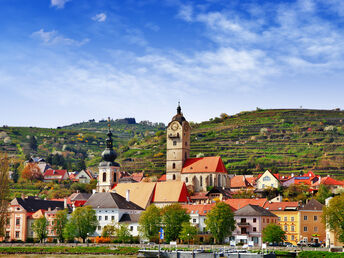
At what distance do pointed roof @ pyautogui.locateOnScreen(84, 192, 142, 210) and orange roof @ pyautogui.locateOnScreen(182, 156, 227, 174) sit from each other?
2021 cm

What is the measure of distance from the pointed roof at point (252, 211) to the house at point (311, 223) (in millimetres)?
4356

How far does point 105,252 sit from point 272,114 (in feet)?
416

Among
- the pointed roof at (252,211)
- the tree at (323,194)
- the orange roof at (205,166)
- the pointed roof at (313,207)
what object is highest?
the orange roof at (205,166)

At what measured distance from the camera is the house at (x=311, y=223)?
3258 inches

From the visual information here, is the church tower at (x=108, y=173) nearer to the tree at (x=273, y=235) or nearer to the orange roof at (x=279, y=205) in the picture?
the orange roof at (x=279, y=205)

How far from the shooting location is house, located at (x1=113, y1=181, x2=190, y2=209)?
326ft

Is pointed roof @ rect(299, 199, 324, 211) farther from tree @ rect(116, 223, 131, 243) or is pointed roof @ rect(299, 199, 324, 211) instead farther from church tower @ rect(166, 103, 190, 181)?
church tower @ rect(166, 103, 190, 181)

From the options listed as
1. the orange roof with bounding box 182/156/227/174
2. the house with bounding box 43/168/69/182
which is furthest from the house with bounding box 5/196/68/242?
the house with bounding box 43/168/69/182

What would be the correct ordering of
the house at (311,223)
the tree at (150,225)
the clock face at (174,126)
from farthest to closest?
the clock face at (174,126) → the house at (311,223) → the tree at (150,225)

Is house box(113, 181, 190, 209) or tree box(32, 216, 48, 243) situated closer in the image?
tree box(32, 216, 48, 243)

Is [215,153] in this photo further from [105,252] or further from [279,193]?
[105,252]

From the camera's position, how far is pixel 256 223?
8050 cm

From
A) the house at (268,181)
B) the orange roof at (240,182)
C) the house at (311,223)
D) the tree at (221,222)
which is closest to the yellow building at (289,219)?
the house at (311,223)

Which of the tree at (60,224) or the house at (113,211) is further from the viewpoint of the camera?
the house at (113,211)
